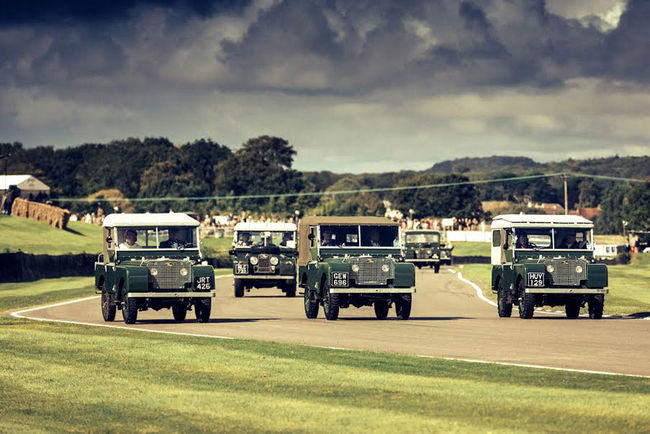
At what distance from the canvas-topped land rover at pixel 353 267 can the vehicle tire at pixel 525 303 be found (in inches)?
114

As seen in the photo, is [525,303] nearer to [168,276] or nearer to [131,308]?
[168,276]

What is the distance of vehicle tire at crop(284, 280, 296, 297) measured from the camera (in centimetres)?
4503

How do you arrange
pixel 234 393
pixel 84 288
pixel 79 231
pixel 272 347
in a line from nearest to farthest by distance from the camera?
pixel 234 393, pixel 272 347, pixel 84 288, pixel 79 231

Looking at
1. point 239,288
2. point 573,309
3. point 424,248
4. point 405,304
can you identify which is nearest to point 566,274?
point 573,309

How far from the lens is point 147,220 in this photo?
106 ft

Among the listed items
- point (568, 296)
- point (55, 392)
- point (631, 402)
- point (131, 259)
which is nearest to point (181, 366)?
point (55, 392)

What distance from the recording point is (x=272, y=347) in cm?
2294

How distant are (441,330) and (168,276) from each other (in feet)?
22.0

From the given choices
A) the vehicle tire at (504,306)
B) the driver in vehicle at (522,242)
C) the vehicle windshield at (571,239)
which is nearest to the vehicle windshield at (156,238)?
the vehicle tire at (504,306)

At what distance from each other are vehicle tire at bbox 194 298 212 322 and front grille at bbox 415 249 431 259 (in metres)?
44.0

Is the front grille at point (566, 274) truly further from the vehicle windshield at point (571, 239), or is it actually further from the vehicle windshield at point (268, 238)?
the vehicle windshield at point (268, 238)

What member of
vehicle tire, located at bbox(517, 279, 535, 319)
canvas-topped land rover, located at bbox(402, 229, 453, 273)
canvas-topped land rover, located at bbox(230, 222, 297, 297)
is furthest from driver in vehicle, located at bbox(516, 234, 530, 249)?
canvas-topped land rover, located at bbox(402, 229, 453, 273)

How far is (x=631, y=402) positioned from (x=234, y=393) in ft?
16.0

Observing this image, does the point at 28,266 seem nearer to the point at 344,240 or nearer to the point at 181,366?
the point at 344,240
